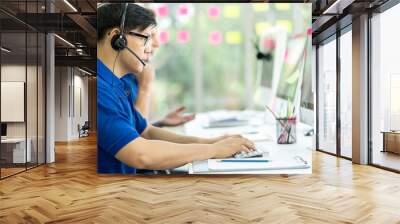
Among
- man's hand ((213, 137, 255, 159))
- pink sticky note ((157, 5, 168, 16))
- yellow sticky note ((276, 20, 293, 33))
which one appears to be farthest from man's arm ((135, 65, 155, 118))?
yellow sticky note ((276, 20, 293, 33))

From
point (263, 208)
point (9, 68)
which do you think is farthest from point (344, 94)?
point (9, 68)

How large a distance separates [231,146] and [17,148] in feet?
11.5

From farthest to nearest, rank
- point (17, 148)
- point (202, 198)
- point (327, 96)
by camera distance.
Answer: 1. point (327, 96)
2. point (17, 148)
3. point (202, 198)

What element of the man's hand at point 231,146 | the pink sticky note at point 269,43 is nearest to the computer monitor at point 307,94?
the pink sticky note at point 269,43

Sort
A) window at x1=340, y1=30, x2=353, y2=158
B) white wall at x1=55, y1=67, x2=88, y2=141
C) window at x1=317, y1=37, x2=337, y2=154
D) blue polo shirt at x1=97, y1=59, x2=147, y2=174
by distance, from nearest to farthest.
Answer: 1. blue polo shirt at x1=97, y1=59, x2=147, y2=174
2. window at x1=340, y1=30, x2=353, y2=158
3. window at x1=317, y1=37, x2=337, y2=154
4. white wall at x1=55, y1=67, x2=88, y2=141

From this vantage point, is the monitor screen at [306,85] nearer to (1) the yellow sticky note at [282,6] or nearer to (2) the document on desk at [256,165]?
(1) the yellow sticky note at [282,6]

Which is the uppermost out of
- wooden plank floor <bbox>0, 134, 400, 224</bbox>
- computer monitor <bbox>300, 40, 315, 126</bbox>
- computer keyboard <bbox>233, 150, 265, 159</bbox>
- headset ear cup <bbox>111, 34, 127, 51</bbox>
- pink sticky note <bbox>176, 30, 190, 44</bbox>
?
pink sticky note <bbox>176, 30, 190, 44</bbox>

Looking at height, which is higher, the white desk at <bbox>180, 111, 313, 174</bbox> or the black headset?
the black headset

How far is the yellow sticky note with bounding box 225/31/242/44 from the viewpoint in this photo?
597cm

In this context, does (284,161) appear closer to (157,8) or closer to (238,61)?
(238,61)

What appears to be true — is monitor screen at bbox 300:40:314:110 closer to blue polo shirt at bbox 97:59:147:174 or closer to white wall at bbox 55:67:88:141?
blue polo shirt at bbox 97:59:147:174

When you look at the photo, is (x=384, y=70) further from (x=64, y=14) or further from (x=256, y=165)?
(x=64, y=14)

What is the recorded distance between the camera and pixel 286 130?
19.6 feet

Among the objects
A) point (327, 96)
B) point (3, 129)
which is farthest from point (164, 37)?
point (327, 96)
